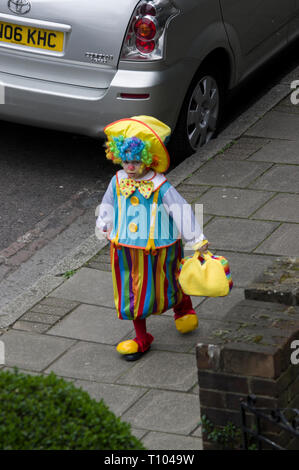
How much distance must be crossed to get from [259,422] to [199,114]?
425 cm

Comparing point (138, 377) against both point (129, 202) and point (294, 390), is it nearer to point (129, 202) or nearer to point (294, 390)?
point (129, 202)

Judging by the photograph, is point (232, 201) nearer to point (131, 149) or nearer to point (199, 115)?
point (199, 115)

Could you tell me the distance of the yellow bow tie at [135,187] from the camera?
528 centimetres

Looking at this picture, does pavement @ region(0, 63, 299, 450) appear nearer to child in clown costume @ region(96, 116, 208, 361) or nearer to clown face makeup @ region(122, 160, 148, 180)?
child in clown costume @ region(96, 116, 208, 361)

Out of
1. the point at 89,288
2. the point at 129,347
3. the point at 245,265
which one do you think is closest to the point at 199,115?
the point at 245,265

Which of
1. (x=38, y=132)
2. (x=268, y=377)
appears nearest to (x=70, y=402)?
(x=268, y=377)

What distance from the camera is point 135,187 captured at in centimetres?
531

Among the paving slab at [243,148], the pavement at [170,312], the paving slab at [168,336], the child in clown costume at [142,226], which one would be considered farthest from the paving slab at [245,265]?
the paving slab at [243,148]

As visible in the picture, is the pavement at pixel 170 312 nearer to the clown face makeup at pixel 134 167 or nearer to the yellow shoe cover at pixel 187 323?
the yellow shoe cover at pixel 187 323

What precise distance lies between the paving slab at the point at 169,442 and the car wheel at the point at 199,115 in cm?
344

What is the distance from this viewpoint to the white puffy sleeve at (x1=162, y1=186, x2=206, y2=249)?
5.21 metres

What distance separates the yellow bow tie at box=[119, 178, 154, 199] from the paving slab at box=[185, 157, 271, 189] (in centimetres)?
218

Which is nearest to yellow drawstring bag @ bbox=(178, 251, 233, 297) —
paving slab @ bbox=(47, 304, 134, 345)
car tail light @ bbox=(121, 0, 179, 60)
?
paving slab @ bbox=(47, 304, 134, 345)

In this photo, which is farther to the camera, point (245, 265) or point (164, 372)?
point (245, 265)
